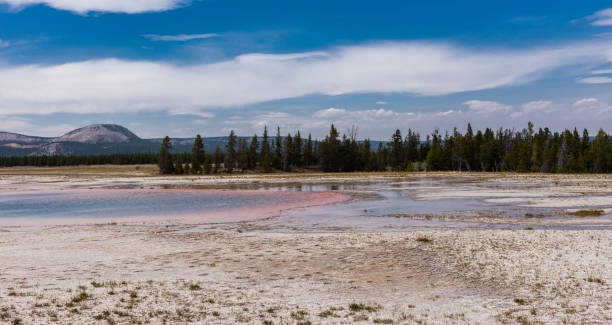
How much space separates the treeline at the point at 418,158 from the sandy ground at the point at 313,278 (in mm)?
105223

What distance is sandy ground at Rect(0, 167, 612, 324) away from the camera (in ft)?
34.8

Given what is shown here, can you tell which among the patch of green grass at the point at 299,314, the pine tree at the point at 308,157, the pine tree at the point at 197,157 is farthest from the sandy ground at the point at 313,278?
the pine tree at the point at 308,157

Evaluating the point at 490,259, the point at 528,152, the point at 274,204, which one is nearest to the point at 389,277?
the point at 490,259

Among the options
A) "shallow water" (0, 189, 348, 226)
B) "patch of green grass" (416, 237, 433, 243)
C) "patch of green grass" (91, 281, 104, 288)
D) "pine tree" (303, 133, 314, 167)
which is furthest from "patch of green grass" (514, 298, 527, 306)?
"pine tree" (303, 133, 314, 167)

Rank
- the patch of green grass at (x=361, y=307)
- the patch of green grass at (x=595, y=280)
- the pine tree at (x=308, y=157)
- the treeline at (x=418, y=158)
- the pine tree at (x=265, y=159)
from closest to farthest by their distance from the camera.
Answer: the patch of green grass at (x=361, y=307) < the patch of green grass at (x=595, y=280) < the treeline at (x=418, y=158) < the pine tree at (x=265, y=159) < the pine tree at (x=308, y=157)

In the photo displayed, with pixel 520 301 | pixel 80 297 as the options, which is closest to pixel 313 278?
pixel 520 301

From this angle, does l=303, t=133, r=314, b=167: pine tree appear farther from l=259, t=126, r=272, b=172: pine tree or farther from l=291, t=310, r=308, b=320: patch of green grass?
l=291, t=310, r=308, b=320: patch of green grass

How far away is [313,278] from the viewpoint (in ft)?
46.9

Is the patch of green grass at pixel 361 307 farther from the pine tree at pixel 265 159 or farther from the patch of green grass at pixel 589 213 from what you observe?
the pine tree at pixel 265 159

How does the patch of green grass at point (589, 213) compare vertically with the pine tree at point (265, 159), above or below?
below

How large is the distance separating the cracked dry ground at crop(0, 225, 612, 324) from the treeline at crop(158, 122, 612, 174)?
105196mm

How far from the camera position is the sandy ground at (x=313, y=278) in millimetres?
10602

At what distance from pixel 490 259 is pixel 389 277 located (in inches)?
181

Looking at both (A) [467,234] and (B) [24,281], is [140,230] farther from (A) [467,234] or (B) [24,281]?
(A) [467,234]
